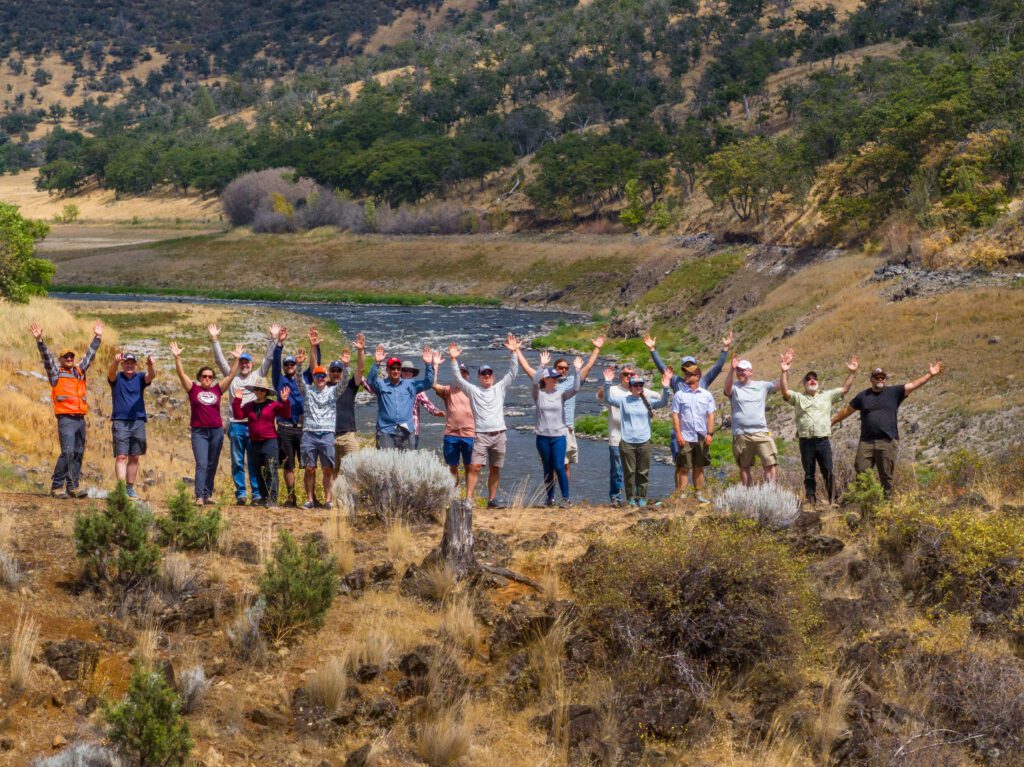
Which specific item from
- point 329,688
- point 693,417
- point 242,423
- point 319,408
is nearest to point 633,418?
point 693,417

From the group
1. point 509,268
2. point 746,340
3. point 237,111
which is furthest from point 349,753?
point 237,111

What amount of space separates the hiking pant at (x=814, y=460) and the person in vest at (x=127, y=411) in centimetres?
767

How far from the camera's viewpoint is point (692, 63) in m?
138

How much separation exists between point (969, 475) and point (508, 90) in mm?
137668

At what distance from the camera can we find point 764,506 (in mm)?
12477

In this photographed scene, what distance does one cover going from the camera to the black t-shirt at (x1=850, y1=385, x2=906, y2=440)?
47.8 feet

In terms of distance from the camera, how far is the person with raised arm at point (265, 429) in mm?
14125

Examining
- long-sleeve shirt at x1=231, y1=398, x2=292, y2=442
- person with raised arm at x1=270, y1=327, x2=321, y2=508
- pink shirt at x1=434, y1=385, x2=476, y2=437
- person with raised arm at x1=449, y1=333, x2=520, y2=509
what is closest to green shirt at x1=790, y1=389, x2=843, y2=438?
person with raised arm at x1=449, y1=333, x2=520, y2=509

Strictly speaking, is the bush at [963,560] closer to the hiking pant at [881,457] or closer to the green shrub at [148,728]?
the hiking pant at [881,457]

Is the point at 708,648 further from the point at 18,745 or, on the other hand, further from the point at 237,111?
the point at 237,111

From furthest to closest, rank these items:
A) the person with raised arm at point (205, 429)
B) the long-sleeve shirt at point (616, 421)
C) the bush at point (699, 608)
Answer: the long-sleeve shirt at point (616, 421) → the person with raised arm at point (205, 429) → the bush at point (699, 608)

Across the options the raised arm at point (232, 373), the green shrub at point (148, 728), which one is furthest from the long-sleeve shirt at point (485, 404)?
the green shrub at point (148, 728)

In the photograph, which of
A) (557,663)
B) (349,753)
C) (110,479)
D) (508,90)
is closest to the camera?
(349,753)

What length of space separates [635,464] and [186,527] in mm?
5853
